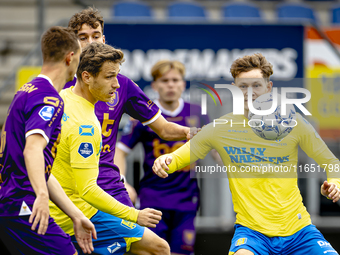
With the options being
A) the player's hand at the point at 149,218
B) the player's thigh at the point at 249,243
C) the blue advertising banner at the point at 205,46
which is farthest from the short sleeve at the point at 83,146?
the blue advertising banner at the point at 205,46

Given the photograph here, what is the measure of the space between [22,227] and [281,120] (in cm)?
210

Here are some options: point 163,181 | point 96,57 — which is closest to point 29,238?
point 96,57

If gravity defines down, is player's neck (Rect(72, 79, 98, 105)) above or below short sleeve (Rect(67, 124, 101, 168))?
above

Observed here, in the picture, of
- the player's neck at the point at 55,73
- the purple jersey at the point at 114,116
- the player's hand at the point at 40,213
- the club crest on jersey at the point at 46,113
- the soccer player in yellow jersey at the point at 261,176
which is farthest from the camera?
the purple jersey at the point at 114,116

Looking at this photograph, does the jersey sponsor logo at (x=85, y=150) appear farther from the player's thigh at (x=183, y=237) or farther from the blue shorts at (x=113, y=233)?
the player's thigh at (x=183, y=237)

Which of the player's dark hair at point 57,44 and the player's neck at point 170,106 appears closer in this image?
the player's dark hair at point 57,44

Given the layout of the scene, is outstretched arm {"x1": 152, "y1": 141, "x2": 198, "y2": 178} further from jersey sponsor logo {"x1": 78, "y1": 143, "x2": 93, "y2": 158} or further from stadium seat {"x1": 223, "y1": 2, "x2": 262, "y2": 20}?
stadium seat {"x1": 223, "y1": 2, "x2": 262, "y2": 20}

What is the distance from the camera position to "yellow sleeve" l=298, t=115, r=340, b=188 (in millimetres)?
3678

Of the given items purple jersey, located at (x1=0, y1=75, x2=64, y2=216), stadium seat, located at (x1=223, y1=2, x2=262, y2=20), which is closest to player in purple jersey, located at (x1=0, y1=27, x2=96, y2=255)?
purple jersey, located at (x1=0, y1=75, x2=64, y2=216)

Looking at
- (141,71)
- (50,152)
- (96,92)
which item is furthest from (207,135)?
(141,71)

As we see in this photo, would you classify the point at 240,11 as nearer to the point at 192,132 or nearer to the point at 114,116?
the point at 192,132

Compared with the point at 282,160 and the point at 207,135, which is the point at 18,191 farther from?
the point at 282,160

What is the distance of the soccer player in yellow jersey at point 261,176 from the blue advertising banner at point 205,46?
4291 mm

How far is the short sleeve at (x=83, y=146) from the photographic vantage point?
357 centimetres
